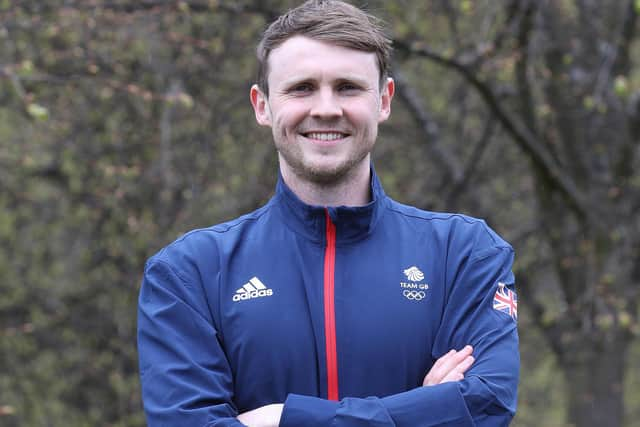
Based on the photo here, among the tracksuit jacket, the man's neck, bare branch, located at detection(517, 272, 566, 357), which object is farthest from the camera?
bare branch, located at detection(517, 272, 566, 357)

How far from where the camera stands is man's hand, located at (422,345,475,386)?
8.84 ft

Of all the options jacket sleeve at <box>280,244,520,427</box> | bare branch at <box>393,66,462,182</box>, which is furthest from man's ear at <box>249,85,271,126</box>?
bare branch at <box>393,66,462,182</box>

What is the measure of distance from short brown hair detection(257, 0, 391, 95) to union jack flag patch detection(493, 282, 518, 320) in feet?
2.33

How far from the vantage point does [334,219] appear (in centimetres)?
283

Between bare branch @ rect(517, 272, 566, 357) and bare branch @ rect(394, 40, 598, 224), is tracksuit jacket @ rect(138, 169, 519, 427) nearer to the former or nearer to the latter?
bare branch @ rect(394, 40, 598, 224)

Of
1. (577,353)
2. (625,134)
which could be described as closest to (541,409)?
(577,353)

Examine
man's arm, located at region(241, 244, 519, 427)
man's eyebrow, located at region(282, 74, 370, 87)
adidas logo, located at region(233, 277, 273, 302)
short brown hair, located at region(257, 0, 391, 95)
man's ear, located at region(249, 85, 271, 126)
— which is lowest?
man's arm, located at region(241, 244, 519, 427)

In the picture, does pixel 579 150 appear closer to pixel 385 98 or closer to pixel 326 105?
pixel 385 98

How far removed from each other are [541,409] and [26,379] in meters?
6.42

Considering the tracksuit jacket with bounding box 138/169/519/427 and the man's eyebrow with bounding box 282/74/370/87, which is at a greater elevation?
the man's eyebrow with bounding box 282/74/370/87

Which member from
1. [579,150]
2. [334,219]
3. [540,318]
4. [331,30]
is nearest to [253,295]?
[334,219]

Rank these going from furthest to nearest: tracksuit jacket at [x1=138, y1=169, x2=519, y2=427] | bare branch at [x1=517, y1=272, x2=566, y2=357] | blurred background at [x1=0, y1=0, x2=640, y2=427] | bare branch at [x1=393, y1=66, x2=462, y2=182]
Answer: bare branch at [x1=517, y1=272, x2=566, y2=357], bare branch at [x1=393, y1=66, x2=462, y2=182], blurred background at [x1=0, y1=0, x2=640, y2=427], tracksuit jacket at [x1=138, y1=169, x2=519, y2=427]

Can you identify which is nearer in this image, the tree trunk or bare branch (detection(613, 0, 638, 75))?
bare branch (detection(613, 0, 638, 75))

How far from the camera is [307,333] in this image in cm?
272
